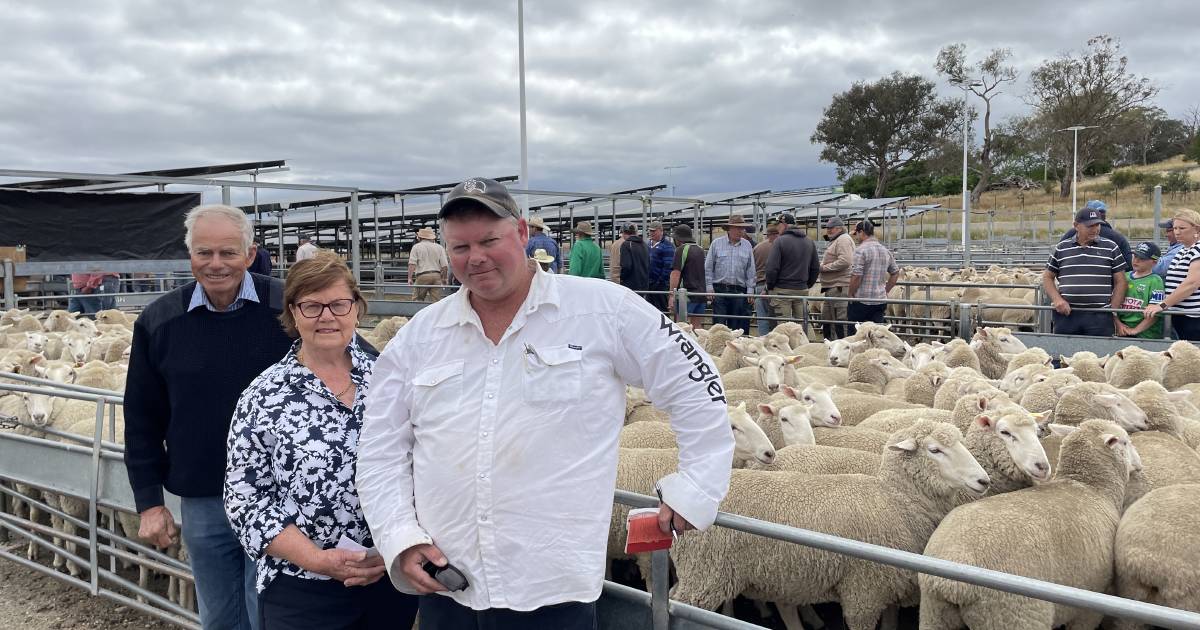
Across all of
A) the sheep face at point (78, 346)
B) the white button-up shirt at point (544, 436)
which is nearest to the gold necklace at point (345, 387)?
the white button-up shirt at point (544, 436)

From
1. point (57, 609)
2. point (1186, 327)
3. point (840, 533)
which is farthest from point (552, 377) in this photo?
point (1186, 327)

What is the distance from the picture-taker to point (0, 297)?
1378cm

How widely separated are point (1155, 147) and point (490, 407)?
86496 millimetres

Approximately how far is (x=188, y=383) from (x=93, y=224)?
1263 cm

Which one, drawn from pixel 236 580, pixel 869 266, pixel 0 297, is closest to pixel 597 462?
pixel 236 580

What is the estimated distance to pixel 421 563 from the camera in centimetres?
183

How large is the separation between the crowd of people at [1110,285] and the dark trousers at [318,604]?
6.64m

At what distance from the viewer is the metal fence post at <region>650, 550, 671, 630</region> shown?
2389 millimetres

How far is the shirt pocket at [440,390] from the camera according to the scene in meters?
1.82

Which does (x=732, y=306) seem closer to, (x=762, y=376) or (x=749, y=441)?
(x=762, y=376)

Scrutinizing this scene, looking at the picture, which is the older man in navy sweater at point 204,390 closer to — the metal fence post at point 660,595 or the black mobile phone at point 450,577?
the black mobile phone at point 450,577

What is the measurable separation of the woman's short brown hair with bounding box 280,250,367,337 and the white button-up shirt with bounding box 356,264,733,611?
0.57m

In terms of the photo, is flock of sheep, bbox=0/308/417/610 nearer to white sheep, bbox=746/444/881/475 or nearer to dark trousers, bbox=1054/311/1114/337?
white sheep, bbox=746/444/881/475

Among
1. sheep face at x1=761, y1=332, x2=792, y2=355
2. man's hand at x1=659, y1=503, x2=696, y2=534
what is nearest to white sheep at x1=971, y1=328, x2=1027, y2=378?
sheep face at x1=761, y1=332, x2=792, y2=355
